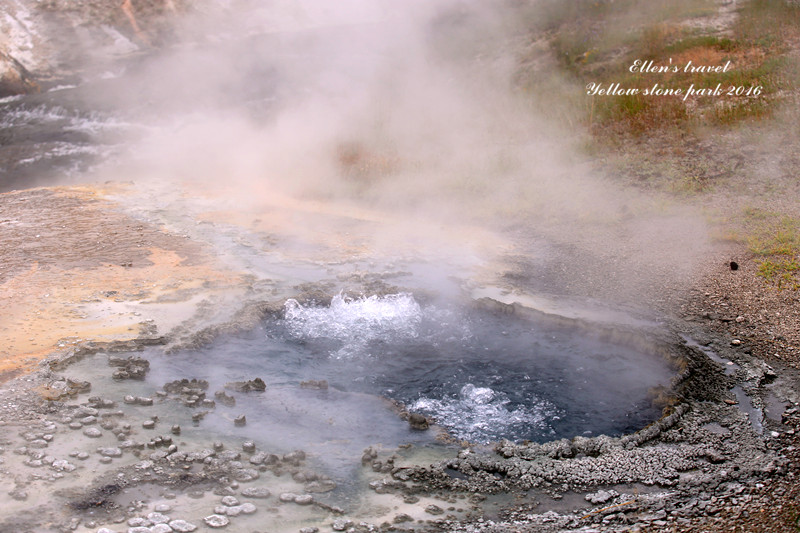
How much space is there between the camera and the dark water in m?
3.47

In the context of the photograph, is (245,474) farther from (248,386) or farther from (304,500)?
(248,386)

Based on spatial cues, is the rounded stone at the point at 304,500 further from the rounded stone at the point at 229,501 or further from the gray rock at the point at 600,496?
the gray rock at the point at 600,496

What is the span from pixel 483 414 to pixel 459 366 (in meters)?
0.49

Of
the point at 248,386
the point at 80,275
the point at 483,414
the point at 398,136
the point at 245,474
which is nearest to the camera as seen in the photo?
the point at 245,474

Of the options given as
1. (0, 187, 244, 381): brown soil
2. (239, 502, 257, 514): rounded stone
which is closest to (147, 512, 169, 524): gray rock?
(239, 502, 257, 514): rounded stone

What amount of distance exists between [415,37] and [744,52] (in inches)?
173

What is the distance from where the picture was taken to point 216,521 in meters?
2.57

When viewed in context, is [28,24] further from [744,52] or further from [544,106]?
[744,52]

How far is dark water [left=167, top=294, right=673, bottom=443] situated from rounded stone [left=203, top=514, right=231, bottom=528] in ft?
2.77

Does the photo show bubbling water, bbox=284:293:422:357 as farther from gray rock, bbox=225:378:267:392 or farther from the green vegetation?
the green vegetation

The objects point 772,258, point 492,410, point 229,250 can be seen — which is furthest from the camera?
point 229,250

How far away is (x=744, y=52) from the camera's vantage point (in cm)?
748

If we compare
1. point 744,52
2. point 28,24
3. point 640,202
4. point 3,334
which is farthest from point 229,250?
point 28,24

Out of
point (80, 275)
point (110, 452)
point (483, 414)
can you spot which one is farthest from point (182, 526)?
point (80, 275)
